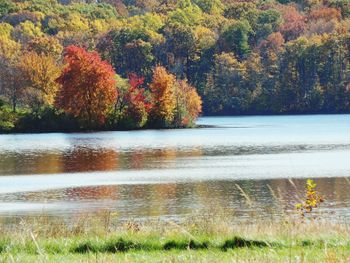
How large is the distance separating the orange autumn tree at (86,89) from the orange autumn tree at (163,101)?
5024 millimetres

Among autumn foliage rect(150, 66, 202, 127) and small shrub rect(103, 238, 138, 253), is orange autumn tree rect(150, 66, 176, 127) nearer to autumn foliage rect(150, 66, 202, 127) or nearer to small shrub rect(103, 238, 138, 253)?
autumn foliage rect(150, 66, 202, 127)

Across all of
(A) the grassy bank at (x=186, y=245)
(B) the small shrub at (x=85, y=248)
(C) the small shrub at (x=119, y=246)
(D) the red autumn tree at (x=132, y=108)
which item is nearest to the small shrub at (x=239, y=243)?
(A) the grassy bank at (x=186, y=245)

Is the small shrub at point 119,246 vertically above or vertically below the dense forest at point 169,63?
below

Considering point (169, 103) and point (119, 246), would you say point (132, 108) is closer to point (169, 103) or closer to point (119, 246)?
point (169, 103)

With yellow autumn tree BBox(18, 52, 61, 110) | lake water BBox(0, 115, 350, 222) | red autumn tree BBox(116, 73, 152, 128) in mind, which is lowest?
lake water BBox(0, 115, 350, 222)

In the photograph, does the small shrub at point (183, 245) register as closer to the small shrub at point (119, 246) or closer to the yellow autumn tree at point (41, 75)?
the small shrub at point (119, 246)

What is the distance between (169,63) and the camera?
5684 inches

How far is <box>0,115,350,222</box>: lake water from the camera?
32.6m

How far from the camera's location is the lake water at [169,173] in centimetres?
3259

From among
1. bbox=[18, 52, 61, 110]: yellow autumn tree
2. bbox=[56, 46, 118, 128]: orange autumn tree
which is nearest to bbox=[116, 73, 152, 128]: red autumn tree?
bbox=[56, 46, 118, 128]: orange autumn tree

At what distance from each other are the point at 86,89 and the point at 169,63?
47243 mm

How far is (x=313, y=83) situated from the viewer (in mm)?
139375

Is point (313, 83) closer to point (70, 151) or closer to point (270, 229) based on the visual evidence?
point (70, 151)

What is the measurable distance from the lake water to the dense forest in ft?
44.8
